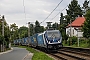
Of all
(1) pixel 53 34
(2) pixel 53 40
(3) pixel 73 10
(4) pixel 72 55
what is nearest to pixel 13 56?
(4) pixel 72 55

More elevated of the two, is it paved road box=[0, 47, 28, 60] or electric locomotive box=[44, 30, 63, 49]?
electric locomotive box=[44, 30, 63, 49]

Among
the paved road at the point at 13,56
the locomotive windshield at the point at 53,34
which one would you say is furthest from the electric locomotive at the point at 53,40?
the paved road at the point at 13,56

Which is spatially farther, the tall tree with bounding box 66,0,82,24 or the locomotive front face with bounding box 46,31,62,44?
the tall tree with bounding box 66,0,82,24

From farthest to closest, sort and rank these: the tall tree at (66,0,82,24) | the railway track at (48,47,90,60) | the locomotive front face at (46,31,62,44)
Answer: the tall tree at (66,0,82,24) < the locomotive front face at (46,31,62,44) < the railway track at (48,47,90,60)

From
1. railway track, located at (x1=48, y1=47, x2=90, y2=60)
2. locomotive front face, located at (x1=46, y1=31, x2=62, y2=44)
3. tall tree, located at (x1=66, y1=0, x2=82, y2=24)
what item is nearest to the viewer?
railway track, located at (x1=48, y1=47, x2=90, y2=60)

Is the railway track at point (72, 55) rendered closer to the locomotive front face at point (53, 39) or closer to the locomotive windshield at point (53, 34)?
the locomotive front face at point (53, 39)

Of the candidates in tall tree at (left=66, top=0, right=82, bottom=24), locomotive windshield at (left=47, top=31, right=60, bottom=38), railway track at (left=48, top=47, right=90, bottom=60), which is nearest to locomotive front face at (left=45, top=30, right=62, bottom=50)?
locomotive windshield at (left=47, top=31, right=60, bottom=38)

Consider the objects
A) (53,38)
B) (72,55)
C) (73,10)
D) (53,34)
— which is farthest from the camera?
(73,10)

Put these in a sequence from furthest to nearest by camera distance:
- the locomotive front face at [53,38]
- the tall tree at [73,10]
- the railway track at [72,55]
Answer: the tall tree at [73,10], the locomotive front face at [53,38], the railway track at [72,55]

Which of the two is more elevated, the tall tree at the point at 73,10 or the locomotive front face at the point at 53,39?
the tall tree at the point at 73,10

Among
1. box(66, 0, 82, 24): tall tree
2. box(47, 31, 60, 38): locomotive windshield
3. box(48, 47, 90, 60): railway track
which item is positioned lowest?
box(48, 47, 90, 60): railway track

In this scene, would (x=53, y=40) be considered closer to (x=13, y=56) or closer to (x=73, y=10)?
(x=13, y=56)

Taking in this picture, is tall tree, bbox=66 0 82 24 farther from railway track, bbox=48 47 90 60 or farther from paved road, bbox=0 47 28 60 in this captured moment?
railway track, bbox=48 47 90 60

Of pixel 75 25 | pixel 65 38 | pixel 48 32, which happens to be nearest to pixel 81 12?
pixel 75 25
